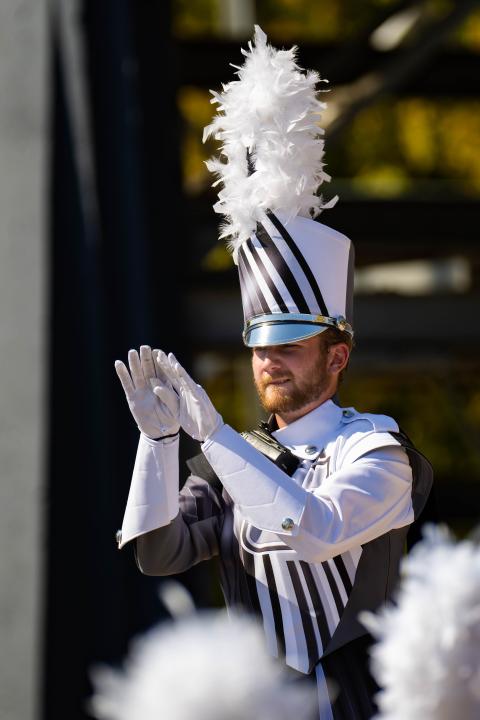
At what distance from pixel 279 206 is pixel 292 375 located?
346mm

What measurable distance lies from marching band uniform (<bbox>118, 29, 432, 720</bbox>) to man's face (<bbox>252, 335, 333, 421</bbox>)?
0.11 ft

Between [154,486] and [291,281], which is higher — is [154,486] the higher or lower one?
the lower one

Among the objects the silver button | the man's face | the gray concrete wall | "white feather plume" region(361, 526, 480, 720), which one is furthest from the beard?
the gray concrete wall

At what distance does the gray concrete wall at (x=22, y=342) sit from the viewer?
588 centimetres

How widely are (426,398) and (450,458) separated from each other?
596mm

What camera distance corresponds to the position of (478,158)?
14289 millimetres

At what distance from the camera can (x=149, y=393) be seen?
278cm

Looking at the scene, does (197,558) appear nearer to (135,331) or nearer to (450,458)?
(135,331)

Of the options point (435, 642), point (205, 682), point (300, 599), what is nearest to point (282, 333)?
point (300, 599)

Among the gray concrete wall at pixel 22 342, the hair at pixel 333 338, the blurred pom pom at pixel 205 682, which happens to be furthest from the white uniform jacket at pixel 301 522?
the gray concrete wall at pixel 22 342

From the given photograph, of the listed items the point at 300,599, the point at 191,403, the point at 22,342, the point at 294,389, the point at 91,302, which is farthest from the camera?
the point at 91,302

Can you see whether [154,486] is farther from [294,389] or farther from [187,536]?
[294,389]

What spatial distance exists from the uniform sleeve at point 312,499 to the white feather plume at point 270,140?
0.53 m

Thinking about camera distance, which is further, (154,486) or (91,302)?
(91,302)
